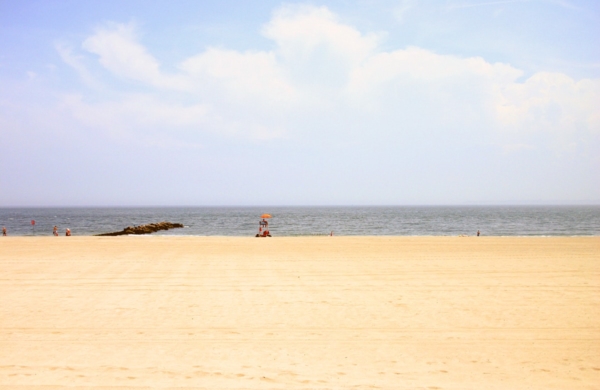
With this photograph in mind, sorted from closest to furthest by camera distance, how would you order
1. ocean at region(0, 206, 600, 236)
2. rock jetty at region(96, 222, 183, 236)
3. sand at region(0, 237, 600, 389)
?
1. sand at region(0, 237, 600, 389)
2. rock jetty at region(96, 222, 183, 236)
3. ocean at region(0, 206, 600, 236)

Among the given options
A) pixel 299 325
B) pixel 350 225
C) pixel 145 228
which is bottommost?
pixel 145 228

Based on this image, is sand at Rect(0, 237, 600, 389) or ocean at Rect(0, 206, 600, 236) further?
ocean at Rect(0, 206, 600, 236)

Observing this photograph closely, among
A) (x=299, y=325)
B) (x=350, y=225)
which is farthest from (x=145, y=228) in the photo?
(x=299, y=325)

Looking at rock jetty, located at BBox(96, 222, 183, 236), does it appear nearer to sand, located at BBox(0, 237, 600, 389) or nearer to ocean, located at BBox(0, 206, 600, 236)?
ocean, located at BBox(0, 206, 600, 236)

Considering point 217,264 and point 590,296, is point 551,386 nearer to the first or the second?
point 590,296

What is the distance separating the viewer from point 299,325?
813 centimetres

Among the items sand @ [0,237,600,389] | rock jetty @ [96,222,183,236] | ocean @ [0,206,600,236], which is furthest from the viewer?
ocean @ [0,206,600,236]

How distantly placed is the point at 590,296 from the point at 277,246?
14492mm

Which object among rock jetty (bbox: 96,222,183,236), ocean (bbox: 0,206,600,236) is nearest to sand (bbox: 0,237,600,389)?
rock jetty (bbox: 96,222,183,236)

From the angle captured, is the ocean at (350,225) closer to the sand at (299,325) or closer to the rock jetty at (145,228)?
the rock jetty at (145,228)

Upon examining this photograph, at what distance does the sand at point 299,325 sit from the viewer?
5.88m

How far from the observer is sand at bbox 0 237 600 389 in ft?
19.3

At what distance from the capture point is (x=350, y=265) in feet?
50.4

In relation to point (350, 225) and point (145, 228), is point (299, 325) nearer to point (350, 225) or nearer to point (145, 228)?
point (145, 228)
